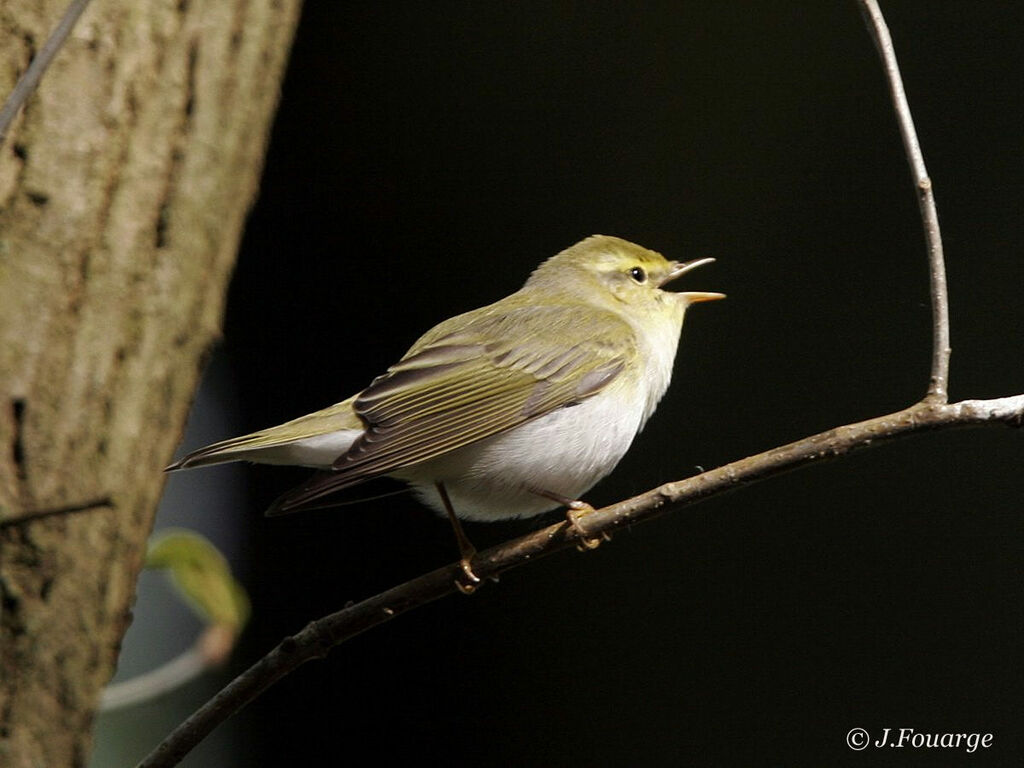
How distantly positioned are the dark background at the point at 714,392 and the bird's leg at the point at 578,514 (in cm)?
150

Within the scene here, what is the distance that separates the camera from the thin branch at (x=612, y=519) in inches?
A: 62.8

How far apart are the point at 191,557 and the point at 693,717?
2.61 meters

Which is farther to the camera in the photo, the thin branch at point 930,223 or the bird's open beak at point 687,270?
the bird's open beak at point 687,270

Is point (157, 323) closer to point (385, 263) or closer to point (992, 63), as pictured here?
point (385, 263)

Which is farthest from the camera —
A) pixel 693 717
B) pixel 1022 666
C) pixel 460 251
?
pixel 460 251

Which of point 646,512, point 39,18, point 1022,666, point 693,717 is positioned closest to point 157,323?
point 39,18

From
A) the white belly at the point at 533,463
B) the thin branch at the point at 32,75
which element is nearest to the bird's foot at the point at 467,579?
the white belly at the point at 533,463

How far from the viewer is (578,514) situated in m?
2.25

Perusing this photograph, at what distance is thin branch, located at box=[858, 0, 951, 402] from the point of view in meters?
1.64

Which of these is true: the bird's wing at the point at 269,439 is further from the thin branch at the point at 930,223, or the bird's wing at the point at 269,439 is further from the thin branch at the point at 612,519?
the thin branch at the point at 930,223

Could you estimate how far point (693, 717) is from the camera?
4262 mm

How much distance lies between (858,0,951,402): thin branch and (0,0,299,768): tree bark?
1320 millimetres

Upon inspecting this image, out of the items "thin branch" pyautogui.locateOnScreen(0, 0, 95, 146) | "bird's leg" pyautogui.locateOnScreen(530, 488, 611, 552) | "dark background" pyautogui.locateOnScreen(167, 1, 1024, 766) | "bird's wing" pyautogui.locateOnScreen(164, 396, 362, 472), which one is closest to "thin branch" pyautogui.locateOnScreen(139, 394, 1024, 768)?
"bird's leg" pyautogui.locateOnScreen(530, 488, 611, 552)

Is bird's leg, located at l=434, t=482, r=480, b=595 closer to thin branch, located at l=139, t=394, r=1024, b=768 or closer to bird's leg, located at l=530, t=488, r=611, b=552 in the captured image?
thin branch, located at l=139, t=394, r=1024, b=768
